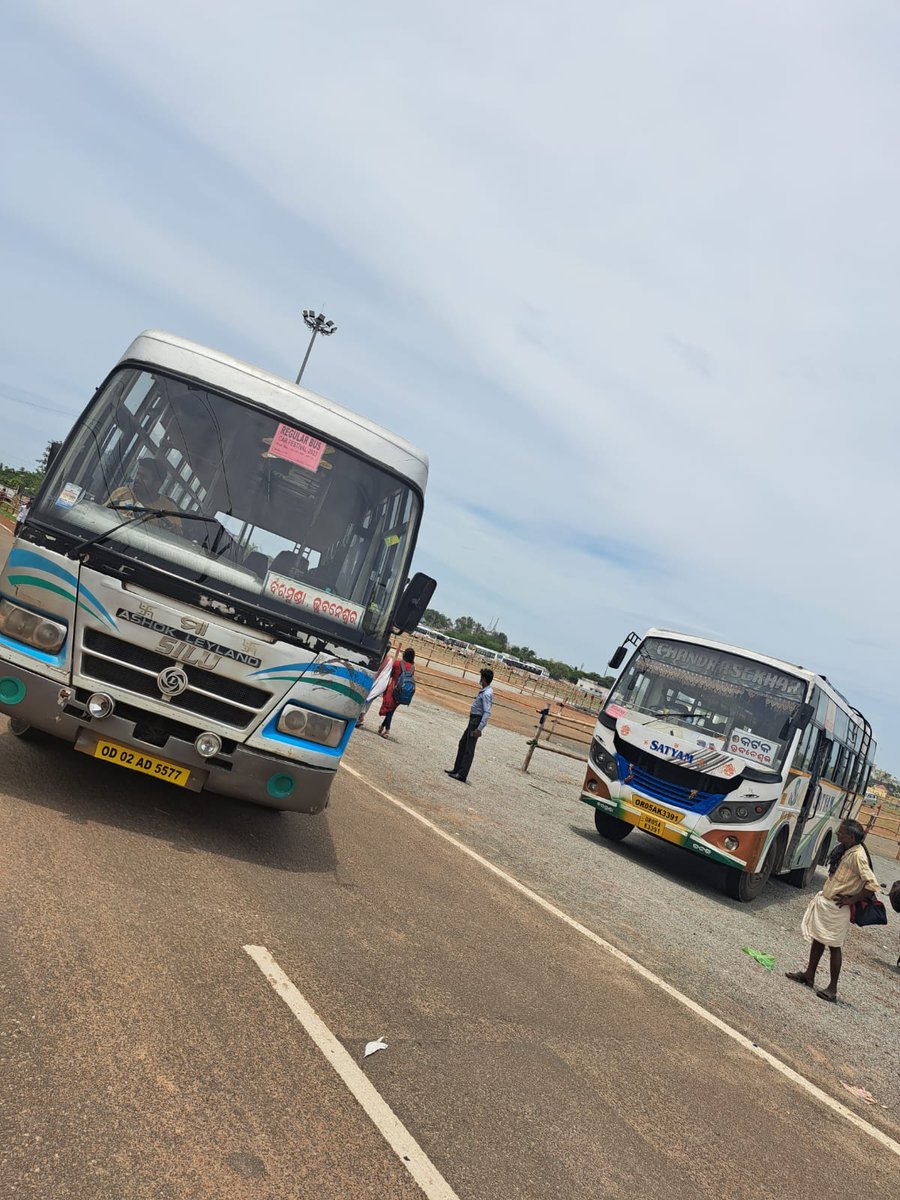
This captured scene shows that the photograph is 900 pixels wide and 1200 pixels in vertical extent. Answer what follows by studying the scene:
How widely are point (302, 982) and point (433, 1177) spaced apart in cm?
149

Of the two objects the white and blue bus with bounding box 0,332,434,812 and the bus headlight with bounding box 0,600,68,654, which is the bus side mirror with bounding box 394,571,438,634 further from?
the bus headlight with bounding box 0,600,68,654

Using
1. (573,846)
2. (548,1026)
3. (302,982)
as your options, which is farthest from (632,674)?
(302,982)

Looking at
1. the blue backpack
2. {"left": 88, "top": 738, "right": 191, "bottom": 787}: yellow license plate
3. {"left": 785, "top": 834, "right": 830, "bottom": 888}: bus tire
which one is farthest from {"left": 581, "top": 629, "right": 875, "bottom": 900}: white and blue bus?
{"left": 88, "top": 738, "right": 191, "bottom": 787}: yellow license plate

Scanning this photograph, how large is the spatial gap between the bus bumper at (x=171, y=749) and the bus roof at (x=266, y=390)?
7.67ft

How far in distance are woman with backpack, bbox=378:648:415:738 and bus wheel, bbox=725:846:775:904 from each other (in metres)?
5.43

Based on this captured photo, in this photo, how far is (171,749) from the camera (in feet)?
19.5

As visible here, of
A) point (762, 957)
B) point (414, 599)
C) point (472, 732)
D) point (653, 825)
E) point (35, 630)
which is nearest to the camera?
point (35, 630)

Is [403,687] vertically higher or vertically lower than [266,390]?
lower

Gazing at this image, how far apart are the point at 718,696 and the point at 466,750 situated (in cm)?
390

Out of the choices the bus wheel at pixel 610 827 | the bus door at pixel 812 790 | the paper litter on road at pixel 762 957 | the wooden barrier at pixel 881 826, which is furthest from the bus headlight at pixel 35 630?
the wooden barrier at pixel 881 826

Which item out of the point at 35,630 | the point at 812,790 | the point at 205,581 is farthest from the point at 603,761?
the point at 35,630

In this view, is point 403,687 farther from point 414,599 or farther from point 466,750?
point 414,599

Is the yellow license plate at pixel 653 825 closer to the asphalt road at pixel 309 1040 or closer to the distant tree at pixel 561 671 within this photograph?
the asphalt road at pixel 309 1040

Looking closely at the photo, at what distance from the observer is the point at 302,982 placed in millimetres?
4637
